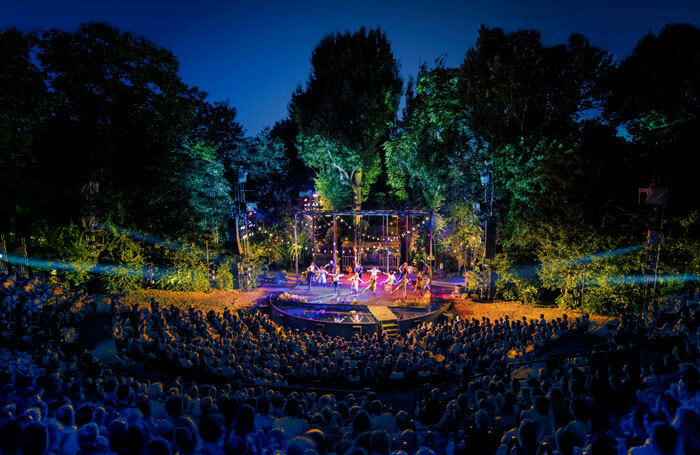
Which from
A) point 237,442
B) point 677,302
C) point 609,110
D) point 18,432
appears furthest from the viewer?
point 609,110

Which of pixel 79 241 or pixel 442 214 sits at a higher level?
pixel 442 214

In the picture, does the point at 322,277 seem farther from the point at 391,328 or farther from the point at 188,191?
the point at 188,191

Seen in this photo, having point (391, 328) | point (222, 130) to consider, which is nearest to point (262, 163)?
point (222, 130)

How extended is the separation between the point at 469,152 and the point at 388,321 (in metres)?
12.2

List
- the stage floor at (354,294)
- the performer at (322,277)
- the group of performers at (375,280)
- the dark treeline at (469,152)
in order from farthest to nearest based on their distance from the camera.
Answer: the performer at (322,277) < the group of performers at (375,280) < the stage floor at (354,294) < the dark treeline at (469,152)

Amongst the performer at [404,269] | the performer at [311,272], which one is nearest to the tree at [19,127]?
the performer at [311,272]

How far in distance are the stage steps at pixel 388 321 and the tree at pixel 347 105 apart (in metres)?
13.6

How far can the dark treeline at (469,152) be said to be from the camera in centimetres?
1282

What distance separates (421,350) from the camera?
815 cm

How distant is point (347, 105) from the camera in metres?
24.1

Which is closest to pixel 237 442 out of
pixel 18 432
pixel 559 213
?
pixel 18 432

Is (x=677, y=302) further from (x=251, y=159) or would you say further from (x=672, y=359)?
(x=251, y=159)

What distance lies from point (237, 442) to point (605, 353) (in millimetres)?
5283

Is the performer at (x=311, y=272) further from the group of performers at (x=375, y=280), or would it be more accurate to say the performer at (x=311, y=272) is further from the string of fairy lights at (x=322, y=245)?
the string of fairy lights at (x=322, y=245)
